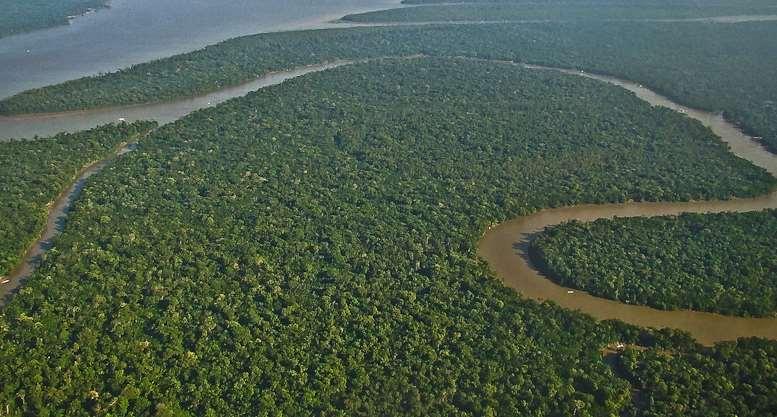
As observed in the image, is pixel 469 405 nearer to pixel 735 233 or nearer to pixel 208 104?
pixel 735 233

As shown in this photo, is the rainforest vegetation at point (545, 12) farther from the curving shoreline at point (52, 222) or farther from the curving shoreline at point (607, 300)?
the curving shoreline at point (52, 222)

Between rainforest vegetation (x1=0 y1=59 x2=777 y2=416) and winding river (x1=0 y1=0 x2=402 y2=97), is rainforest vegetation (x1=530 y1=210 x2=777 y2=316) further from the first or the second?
winding river (x1=0 y1=0 x2=402 y2=97)

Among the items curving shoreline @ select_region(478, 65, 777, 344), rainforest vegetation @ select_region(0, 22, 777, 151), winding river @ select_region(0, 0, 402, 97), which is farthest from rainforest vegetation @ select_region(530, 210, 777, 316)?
winding river @ select_region(0, 0, 402, 97)

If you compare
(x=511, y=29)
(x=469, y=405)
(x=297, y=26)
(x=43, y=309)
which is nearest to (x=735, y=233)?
(x=469, y=405)

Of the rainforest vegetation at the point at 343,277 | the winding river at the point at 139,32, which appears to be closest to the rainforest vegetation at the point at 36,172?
the rainforest vegetation at the point at 343,277

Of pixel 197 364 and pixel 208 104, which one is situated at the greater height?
pixel 208 104

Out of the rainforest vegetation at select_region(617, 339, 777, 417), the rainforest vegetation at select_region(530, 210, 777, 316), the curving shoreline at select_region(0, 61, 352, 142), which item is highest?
the curving shoreline at select_region(0, 61, 352, 142)
